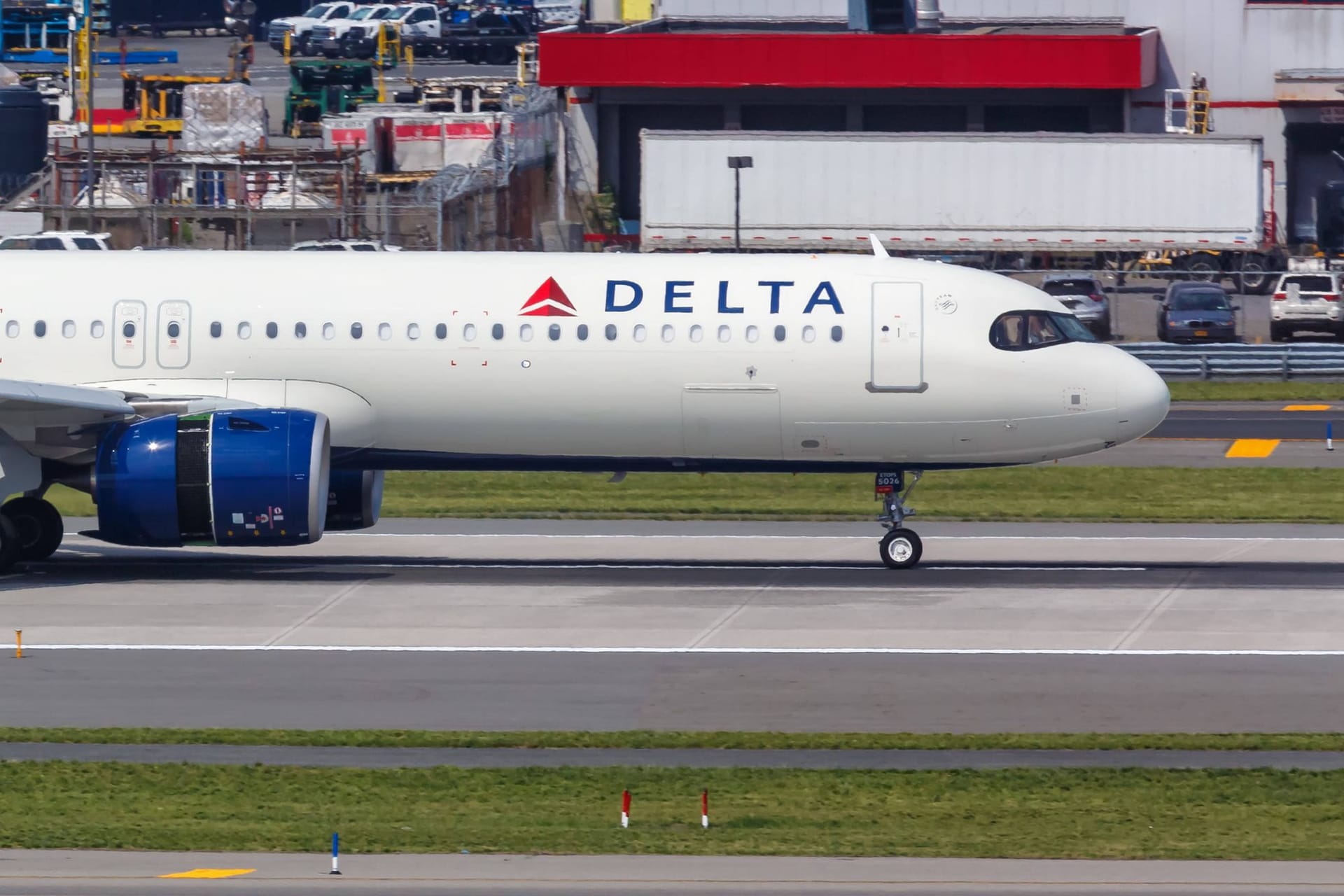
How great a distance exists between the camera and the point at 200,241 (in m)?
66.4

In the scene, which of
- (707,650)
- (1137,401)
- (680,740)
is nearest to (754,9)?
(1137,401)

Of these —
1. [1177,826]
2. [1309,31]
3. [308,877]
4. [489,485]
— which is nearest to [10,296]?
[489,485]

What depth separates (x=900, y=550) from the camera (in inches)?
1047

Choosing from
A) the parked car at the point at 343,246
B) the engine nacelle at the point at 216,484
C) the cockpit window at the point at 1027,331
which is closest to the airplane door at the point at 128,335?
the engine nacelle at the point at 216,484

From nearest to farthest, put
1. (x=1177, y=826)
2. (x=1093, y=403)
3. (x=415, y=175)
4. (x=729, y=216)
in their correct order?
1. (x=1177, y=826)
2. (x=1093, y=403)
3. (x=729, y=216)
4. (x=415, y=175)

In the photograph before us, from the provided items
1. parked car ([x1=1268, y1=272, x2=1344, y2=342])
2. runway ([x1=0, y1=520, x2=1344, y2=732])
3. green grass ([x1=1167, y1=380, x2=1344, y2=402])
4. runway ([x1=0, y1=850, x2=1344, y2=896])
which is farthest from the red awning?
runway ([x1=0, y1=850, x2=1344, y2=896])

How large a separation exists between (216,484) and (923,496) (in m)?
13.9

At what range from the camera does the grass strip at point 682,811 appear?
14141 mm

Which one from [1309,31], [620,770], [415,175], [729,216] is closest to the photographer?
[620,770]

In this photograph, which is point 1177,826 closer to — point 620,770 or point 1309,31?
point 620,770

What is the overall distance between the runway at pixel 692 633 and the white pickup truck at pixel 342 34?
86.3 m

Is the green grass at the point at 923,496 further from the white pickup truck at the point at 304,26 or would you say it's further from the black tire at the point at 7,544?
the white pickup truck at the point at 304,26

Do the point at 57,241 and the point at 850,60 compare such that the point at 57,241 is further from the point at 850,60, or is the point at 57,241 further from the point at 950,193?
the point at 850,60

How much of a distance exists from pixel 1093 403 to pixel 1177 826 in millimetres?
11187
